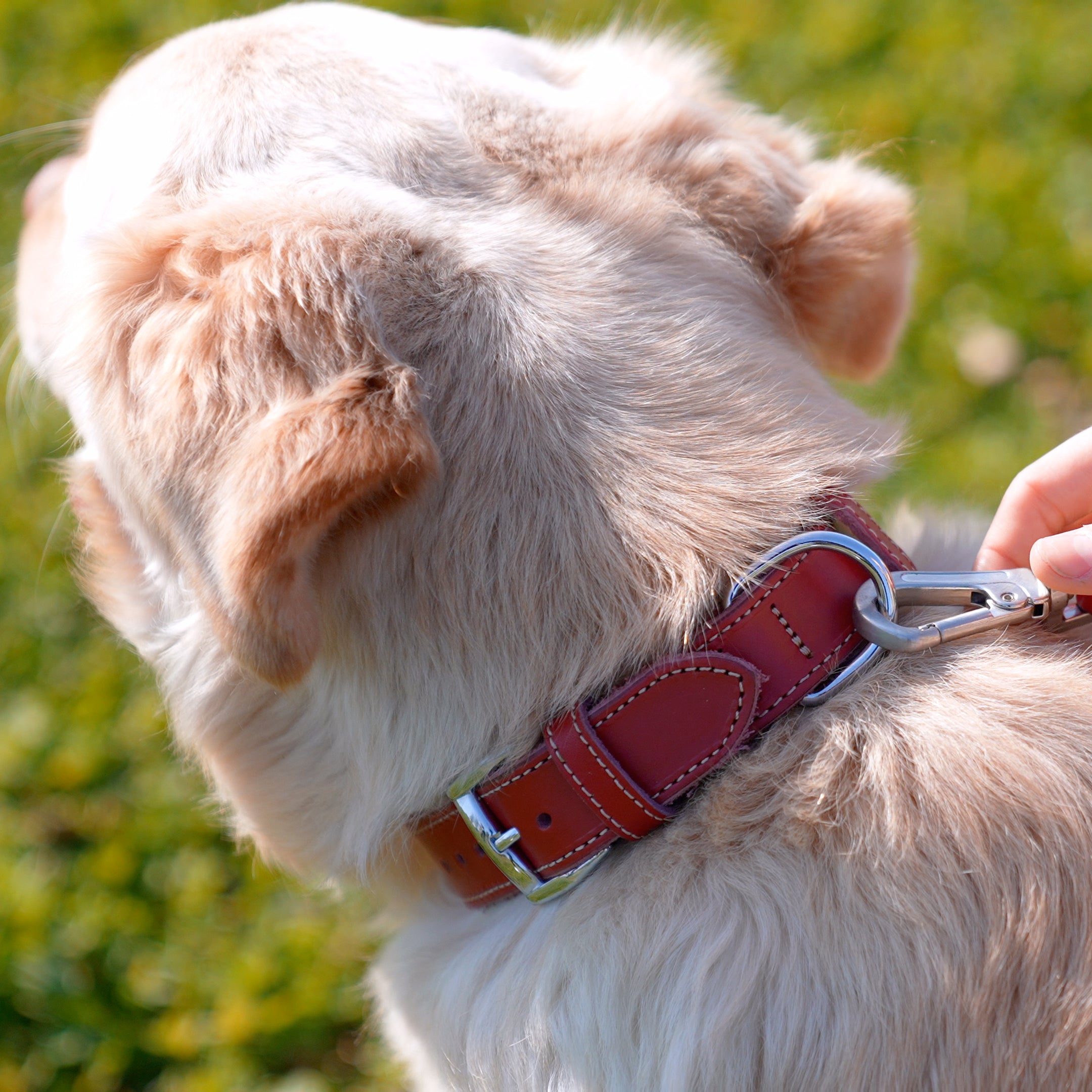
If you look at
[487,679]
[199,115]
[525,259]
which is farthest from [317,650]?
[199,115]

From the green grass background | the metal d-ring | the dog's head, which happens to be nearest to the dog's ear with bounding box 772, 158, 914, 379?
the dog's head

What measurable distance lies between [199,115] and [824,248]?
104 cm

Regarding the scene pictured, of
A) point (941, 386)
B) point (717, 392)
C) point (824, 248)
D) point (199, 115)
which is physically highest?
point (199, 115)

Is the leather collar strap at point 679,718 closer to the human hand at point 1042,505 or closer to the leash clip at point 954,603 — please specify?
the leash clip at point 954,603

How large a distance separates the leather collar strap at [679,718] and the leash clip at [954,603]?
0.03 metres

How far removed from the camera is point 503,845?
5.22 ft

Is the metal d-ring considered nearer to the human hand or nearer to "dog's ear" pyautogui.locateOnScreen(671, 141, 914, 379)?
the human hand

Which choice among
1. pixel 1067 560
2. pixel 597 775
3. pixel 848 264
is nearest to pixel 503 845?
pixel 597 775

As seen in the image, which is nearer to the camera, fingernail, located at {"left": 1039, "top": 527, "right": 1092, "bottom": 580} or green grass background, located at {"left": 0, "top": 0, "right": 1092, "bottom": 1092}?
fingernail, located at {"left": 1039, "top": 527, "right": 1092, "bottom": 580}

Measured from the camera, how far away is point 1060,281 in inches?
163

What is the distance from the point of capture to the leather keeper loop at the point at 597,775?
1.52 metres

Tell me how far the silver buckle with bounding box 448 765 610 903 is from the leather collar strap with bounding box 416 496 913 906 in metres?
0.01

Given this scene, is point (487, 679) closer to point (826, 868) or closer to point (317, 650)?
point (317, 650)

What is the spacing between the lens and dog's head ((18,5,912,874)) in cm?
147
